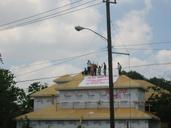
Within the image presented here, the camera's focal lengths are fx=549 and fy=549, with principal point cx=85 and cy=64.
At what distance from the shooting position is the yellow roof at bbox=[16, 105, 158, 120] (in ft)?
229

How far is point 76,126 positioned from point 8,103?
1205 cm

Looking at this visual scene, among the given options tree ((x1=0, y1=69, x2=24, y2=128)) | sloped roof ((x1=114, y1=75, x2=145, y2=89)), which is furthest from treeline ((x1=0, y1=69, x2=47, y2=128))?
sloped roof ((x1=114, y1=75, x2=145, y2=89))

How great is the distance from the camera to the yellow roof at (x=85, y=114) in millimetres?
69938

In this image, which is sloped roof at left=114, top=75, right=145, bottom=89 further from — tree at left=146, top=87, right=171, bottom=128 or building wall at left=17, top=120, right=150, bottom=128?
building wall at left=17, top=120, right=150, bottom=128

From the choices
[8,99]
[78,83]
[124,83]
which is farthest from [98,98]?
[8,99]

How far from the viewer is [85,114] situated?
73000 mm

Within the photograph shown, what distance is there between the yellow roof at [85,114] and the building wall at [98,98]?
3.99 feet

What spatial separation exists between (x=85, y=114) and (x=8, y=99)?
13430 mm

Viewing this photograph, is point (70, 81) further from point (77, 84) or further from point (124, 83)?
point (124, 83)

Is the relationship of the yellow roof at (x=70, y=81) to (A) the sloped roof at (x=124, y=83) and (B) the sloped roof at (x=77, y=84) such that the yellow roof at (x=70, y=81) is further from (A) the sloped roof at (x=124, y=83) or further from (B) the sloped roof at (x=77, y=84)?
(A) the sloped roof at (x=124, y=83)

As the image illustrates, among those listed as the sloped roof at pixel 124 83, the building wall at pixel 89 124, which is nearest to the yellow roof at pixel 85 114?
the building wall at pixel 89 124

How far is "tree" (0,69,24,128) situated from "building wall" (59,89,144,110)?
7.38m

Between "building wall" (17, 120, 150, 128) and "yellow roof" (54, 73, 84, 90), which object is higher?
A: "yellow roof" (54, 73, 84, 90)

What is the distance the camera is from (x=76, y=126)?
72.4m
